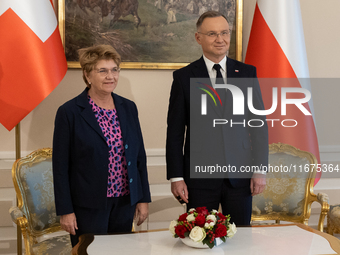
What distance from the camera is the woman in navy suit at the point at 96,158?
6.30 ft

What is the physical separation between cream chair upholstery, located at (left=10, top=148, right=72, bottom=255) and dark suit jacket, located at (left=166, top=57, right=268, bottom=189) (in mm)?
997

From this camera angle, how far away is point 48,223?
262 cm

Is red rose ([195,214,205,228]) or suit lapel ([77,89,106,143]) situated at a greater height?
suit lapel ([77,89,106,143])

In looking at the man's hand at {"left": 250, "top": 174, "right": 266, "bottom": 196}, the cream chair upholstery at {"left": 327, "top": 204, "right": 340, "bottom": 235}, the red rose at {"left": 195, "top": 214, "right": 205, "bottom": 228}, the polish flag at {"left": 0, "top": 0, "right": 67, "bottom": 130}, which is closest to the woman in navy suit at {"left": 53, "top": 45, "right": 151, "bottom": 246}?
the red rose at {"left": 195, "top": 214, "right": 205, "bottom": 228}

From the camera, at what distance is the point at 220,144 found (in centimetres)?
208

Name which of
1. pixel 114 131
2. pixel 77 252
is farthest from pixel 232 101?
pixel 77 252

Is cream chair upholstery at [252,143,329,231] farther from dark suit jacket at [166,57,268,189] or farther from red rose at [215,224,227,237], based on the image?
red rose at [215,224,227,237]

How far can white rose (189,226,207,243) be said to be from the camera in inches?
61.8

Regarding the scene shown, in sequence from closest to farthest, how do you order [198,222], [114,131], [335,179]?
[198,222] → [114,131] → [335,179]

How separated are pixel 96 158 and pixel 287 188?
6.19 ft

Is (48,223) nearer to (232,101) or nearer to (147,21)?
(232,101)

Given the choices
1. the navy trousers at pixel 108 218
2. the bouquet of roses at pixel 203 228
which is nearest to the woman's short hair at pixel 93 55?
the navy trousers at pixel 108 218

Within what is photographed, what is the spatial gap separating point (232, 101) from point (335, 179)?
6.81ft

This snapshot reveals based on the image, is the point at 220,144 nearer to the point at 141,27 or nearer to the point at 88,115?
the point at 88,115
